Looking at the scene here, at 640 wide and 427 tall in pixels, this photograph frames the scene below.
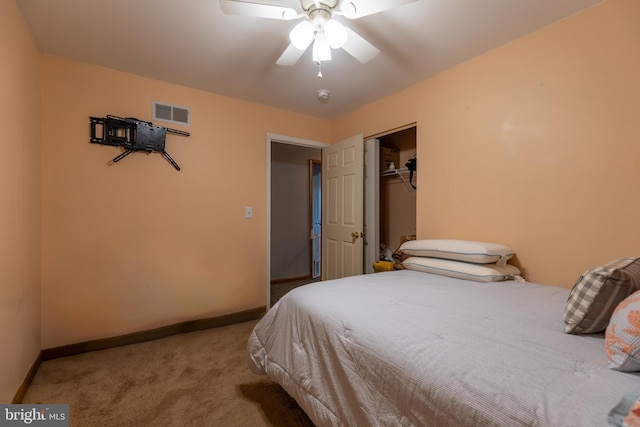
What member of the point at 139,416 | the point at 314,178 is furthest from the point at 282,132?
the point at 139,416

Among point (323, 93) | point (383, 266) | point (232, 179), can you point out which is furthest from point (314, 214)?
point (323, 93)

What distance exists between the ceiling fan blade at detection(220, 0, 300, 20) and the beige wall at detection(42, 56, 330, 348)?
1543mm

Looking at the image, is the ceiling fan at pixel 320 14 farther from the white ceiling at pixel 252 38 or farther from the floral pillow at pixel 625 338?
the floral pillow at pixel 625 338

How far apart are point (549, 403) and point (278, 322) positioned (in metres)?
1.21

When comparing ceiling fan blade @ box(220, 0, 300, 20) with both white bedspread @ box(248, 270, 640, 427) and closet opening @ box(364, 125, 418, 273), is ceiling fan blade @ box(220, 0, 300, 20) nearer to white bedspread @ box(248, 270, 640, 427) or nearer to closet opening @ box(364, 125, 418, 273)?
white bedspread @ box(248, 270, 640, 427)

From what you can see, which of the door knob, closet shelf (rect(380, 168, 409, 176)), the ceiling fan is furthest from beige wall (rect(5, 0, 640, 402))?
the ceiling fan

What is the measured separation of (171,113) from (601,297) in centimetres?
316

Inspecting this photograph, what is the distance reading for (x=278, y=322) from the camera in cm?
156

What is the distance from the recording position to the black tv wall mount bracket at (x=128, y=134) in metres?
2.28

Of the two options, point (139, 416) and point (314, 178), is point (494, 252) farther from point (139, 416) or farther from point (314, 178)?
point (314, 178)

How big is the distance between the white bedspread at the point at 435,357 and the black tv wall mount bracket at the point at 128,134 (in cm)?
193

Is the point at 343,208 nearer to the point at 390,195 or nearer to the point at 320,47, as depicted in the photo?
the point at 390,195

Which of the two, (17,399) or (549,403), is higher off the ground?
(549,403)

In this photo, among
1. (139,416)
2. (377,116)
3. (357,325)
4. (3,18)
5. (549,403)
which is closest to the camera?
(549,403)
